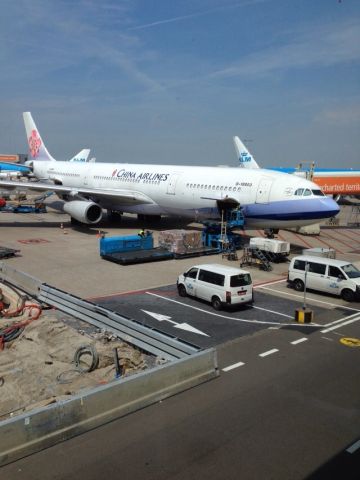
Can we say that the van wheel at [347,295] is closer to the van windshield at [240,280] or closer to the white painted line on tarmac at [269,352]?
the van windshield at [240,280]

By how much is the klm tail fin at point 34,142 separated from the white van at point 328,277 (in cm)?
4102

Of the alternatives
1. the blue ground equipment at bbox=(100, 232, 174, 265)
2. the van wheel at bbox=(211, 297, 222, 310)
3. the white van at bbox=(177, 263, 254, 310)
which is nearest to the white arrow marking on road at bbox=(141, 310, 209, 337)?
the van wheel at bbox=(211, 297, 222, 310)

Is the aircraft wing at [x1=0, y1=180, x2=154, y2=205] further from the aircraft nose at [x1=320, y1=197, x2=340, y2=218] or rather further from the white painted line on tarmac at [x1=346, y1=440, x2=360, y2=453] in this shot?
the white painted line on tarmac at [x1=346, y1=440, x2=360, y2=453]

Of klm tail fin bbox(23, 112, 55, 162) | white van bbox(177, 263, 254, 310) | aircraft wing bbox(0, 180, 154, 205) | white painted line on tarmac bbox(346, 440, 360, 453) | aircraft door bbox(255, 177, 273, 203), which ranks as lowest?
white painted line on tarmac bbox(346, 440, 360, 453)

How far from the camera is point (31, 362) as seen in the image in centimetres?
1408

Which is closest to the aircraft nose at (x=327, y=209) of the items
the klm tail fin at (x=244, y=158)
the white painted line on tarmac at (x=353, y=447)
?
the white painted line on tarmac at (x=353, y=447)

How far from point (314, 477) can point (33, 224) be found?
3963 cm

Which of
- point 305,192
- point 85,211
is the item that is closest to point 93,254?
point 85,211

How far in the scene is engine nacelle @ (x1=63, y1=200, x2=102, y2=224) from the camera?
37.7 metres

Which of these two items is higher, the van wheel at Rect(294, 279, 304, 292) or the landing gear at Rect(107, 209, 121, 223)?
the landing gear at Rect(107, 209, 121, 223)

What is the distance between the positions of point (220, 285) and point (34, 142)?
4602cm

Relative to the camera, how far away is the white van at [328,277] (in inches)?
846

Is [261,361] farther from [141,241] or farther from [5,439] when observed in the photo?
[141,241]

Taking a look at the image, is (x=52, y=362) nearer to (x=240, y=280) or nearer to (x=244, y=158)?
(x=240, y=280)
